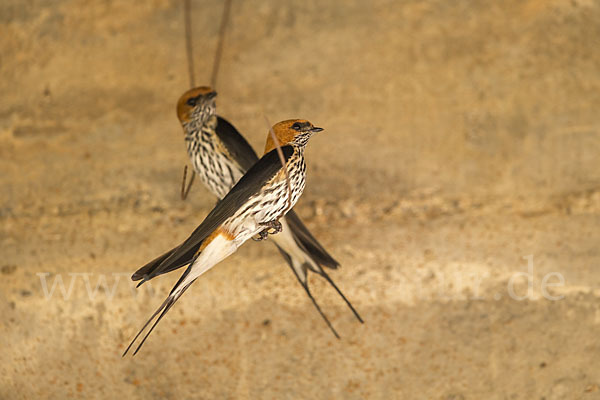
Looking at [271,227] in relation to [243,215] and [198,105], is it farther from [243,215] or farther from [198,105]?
[198,105]

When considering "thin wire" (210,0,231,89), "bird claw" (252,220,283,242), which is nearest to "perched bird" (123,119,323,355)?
"bird claw" (252,220,283,242)

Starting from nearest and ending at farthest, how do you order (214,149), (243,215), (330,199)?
1. (243,215)
2. (214,149)
3. (330,199)

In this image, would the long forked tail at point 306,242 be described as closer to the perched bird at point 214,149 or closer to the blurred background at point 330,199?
the perched bird at point 214,149

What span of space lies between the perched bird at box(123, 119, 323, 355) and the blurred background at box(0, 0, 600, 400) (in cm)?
89

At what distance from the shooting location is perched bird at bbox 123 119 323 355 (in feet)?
2.83

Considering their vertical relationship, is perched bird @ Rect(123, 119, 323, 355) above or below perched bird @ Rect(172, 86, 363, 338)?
below

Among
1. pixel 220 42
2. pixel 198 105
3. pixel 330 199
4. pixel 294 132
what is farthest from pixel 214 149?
pixel 220 42

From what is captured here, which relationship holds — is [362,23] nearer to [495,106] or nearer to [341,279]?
[495,106]

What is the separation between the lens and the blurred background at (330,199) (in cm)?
169

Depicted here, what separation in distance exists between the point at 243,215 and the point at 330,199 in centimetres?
98

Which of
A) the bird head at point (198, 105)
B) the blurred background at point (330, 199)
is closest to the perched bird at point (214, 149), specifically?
the bird head at point (198, 105)

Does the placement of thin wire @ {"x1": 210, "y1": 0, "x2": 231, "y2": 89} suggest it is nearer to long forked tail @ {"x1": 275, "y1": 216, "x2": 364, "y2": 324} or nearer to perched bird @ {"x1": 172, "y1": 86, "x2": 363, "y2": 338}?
perched bird @ {"x1": 172, "y1": 86, "x2": 363, "y2": 338}

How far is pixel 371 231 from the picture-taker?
1.80 meters

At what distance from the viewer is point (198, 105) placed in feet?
3.43
